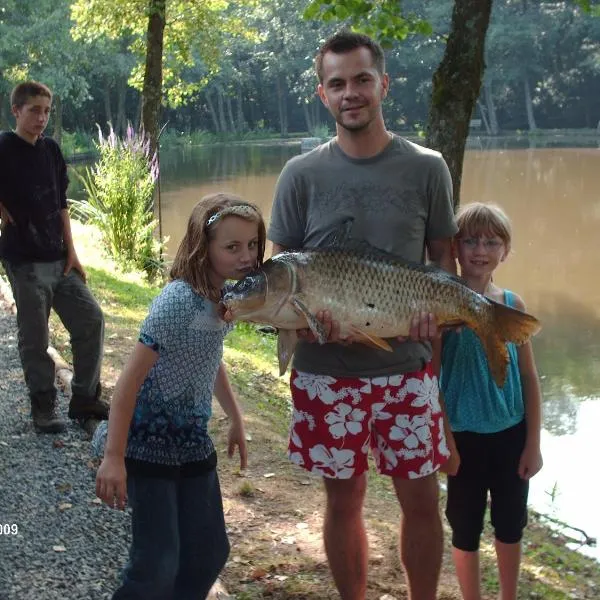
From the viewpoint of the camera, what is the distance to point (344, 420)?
302 centimetres

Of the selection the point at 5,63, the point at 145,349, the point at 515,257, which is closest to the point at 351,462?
the point at 145,349

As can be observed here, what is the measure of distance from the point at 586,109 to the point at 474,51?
55009 mm

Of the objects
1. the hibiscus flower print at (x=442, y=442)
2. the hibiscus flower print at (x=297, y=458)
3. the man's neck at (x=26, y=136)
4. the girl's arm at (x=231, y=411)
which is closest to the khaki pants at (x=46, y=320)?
the man's neck at (x=26, y=136)

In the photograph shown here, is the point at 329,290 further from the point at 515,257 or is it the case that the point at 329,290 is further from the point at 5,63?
the point at 5,63

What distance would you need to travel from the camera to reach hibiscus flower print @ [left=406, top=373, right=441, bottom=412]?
9.84ft

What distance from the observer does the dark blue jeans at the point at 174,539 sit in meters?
2.62

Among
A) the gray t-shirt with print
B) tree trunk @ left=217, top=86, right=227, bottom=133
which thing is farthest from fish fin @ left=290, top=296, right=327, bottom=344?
tree trunk @ left=217, top=86, right=227, bottom=133

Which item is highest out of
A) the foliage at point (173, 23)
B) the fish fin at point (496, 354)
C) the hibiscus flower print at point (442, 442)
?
the foliage at point (173, 23)

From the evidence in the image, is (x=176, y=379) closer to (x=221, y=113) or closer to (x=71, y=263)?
(x=71, y=263)

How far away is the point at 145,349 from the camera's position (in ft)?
8.54

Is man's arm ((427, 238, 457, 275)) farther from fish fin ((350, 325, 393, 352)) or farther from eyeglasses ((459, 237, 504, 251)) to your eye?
fish fin ((350, 325, 393, 352))

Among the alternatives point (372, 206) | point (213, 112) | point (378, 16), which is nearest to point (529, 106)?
point (213, 112)

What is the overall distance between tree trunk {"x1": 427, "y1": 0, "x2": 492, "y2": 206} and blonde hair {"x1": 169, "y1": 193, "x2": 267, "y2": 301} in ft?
13.5

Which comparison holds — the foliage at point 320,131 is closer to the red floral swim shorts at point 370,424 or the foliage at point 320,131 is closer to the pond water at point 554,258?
the pond water at point 554,258
